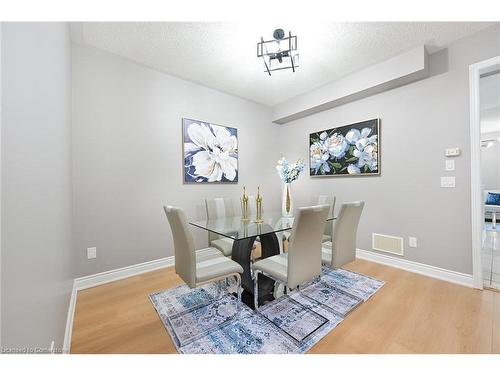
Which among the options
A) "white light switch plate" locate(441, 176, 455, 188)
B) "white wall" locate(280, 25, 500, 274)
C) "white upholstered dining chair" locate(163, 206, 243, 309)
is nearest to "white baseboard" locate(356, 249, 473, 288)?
"white wall" locate(280, 25, 500, 274)

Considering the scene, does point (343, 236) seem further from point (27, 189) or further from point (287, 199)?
point (27, 189)

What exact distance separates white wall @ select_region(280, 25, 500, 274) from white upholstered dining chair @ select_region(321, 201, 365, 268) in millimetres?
1201

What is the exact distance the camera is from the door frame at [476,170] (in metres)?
2.01

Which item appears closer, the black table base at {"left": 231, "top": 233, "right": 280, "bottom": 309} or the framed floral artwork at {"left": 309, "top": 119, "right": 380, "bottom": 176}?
the black table base at {"left": 231, "top": 233, "right": 280, "bottom": 309}

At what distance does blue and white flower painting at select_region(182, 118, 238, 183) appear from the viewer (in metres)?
2.87

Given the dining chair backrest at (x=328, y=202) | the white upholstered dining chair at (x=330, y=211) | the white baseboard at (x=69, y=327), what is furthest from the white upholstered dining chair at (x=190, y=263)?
the dining chair backrest at (x=328, y=202)

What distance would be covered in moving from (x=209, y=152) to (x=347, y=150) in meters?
2.13

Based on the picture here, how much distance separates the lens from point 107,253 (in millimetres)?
2273

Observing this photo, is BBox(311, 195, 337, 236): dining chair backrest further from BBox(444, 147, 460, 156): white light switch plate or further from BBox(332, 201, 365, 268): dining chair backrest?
BBox(444, 147, 460, 156): white light switch plate

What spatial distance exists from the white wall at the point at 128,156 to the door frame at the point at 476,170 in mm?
3055

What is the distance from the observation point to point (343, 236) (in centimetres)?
179

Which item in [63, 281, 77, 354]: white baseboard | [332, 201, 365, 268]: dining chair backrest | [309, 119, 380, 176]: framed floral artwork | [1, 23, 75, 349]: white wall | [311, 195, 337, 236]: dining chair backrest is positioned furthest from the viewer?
[309, 119, 380, 176]: framed floral artwork

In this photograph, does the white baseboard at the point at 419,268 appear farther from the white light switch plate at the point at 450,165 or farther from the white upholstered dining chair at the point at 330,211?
the white light switch plate at the point at 450,165
